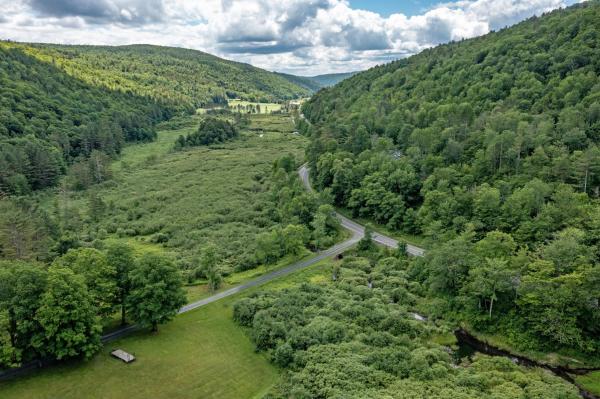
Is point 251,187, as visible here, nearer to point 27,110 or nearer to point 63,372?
point 63,372

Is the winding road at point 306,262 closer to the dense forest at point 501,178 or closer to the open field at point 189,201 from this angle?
the dense forest at point 501,178

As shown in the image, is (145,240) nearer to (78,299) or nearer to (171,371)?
(78,299)

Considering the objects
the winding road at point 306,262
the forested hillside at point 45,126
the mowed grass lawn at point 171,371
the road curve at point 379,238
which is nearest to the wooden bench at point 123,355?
the mowed grass lawn at point 171,371

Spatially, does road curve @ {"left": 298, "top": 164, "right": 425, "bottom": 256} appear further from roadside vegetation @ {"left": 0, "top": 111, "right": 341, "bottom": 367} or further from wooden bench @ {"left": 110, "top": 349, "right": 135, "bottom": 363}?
wooden bench @ {"left": 110, "top": 349, "right": 135, "bottom": 363}

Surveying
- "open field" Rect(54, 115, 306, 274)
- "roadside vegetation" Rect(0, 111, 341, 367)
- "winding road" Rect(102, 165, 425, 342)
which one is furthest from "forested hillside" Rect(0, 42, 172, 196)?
"winding road" Rect(102, 165, 425, 342)

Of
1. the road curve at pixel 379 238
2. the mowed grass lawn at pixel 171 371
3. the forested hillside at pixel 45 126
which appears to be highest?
the forested hillside at pixel 45 126
